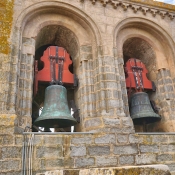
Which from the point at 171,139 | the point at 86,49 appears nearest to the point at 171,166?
the point at 171,139

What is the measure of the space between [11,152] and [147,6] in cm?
527

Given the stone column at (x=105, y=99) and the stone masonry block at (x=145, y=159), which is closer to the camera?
the stone masonry block at (x=145, y=159)

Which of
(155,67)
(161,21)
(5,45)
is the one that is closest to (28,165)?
(5,45)

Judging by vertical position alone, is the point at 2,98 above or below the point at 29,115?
above

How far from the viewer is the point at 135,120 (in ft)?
18.9

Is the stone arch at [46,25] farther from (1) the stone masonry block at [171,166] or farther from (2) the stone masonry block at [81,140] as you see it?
(1) the stone masonry block at [171,166]

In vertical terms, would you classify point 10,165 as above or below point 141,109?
below

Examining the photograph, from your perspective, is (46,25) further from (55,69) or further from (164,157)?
(164,157)

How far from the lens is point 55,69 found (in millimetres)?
5340

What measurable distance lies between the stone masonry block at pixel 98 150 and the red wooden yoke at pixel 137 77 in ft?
6.87

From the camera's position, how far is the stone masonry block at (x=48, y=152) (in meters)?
3.96

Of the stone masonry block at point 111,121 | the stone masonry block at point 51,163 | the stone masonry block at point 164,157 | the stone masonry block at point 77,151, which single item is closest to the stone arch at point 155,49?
the stone masonry block at point 164,157

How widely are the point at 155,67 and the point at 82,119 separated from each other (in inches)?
107

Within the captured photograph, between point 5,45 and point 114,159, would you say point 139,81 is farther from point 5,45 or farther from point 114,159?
point 5,45
